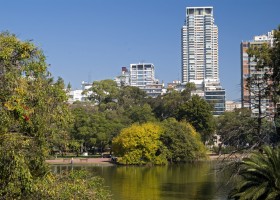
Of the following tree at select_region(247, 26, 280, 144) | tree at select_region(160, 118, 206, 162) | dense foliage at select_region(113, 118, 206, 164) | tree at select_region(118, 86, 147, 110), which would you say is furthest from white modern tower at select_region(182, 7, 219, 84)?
tree at select_region(247, 26, 280, 144)

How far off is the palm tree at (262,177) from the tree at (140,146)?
27.2m

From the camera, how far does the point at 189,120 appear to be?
55.7 metres

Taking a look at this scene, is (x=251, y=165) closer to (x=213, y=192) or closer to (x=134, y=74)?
(x=213, y=192)

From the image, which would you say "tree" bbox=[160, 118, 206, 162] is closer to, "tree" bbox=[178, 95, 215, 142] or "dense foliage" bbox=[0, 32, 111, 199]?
"tree" bbox=[178, 95, 215, 142]

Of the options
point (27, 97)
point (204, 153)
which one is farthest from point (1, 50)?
point (204, 153)

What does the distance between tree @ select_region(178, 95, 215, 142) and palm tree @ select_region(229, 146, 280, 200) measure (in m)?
39.4

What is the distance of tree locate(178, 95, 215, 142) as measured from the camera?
2172 inches

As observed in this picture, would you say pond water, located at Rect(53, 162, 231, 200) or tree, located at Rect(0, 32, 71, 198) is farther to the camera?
pond water, located at Rect(53, 162, 231, 200)

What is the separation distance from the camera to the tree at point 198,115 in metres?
55.2

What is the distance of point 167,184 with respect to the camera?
27766 millimetres

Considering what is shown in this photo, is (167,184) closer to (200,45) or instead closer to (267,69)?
(267,69)

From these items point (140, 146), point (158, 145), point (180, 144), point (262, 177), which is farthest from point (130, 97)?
point (262, 177)

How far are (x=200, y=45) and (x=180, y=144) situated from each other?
412ft

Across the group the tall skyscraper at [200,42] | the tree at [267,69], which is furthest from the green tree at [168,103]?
the tall skyscraper at [200,42]
